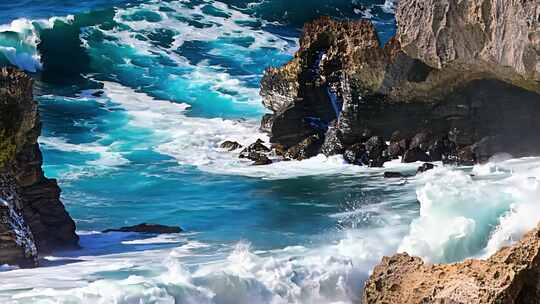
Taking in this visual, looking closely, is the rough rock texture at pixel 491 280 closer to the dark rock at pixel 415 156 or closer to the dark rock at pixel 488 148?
the dark rock at pixel 488 148

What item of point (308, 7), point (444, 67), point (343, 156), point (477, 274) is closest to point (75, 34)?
point (308, 7)

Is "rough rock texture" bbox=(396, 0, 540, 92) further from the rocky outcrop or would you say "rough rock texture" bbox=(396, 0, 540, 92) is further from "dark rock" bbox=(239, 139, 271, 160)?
"dark rock" bbox=(239, 139, 271, 160)

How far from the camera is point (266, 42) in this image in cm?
4647

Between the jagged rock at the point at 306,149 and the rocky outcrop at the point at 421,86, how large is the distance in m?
0.28

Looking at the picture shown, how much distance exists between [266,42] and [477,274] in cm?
3958

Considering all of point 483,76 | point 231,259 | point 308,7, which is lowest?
point 231,259

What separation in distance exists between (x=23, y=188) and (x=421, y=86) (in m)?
12.5

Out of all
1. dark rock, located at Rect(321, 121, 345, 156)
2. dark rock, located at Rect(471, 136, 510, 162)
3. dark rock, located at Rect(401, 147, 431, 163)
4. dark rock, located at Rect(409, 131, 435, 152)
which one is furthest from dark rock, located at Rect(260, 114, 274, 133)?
dark rock, located at Rect(471, 136, 510, 162)

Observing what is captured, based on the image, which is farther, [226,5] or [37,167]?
[226,5]

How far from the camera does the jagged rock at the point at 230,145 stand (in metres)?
30.9

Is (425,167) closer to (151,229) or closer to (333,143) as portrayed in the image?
(333,143)

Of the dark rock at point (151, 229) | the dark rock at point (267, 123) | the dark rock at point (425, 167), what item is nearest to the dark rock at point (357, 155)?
the dark rock at point (425, 167)

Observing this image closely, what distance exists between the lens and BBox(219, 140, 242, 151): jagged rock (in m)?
30.9

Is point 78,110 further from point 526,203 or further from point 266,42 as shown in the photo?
point 526,203
